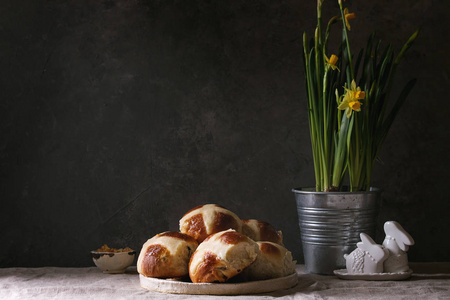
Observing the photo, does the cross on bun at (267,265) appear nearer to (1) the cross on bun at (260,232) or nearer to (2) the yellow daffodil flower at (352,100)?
(1) the cross on bun at (260,232)

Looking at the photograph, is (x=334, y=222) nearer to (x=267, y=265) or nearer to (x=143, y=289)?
(x=267, y=265)

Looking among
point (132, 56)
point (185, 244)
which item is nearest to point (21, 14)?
point (132, 56)

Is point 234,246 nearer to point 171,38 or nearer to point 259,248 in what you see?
point 259,248

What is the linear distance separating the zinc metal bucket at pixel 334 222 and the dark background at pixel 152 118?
0.26 meters

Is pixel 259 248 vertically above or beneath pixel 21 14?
beneath

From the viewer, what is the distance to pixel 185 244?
4.60 ft

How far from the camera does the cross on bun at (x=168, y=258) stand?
1.39m

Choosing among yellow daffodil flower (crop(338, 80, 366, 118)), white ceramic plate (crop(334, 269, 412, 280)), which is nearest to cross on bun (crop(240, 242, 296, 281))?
white ceramic plate (crop(334, 269, 412, 280))

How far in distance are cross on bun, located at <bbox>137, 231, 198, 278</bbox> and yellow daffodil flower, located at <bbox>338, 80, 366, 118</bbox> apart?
0.55 meters

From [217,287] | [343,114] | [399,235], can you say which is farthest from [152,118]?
[399,235]

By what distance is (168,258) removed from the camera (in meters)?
1.38

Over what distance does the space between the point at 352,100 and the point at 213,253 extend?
571 mm

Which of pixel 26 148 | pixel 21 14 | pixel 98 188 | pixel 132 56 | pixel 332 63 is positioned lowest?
pixel 98 188

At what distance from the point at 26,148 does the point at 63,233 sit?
0.31 meters
